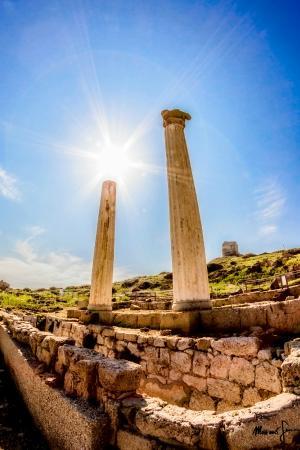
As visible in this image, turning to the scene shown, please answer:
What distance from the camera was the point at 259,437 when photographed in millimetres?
2064

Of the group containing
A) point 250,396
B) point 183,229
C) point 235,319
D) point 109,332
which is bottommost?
point 250,396

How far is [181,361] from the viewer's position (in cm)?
522

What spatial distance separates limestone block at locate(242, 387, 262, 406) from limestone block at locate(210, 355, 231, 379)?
1.27 ft

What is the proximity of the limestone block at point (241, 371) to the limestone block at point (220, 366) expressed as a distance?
0.27 feet

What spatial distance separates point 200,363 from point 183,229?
342cm

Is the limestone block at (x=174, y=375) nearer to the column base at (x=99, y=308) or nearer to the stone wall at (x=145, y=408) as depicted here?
the stone wall at (x=145, y=408)

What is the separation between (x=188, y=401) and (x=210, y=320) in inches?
63.4

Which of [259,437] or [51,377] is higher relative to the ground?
[51,377]

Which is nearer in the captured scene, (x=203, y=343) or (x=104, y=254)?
(x=203, y=343)

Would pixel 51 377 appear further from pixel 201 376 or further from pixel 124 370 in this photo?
pixel 201 376

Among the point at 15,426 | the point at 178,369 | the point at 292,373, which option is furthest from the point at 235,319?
the point at 15,426

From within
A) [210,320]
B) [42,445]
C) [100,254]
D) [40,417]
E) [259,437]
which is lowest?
[42,445]

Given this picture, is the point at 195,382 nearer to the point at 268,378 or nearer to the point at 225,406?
the point at 225,406

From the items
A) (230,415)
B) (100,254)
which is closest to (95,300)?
(100,254)
